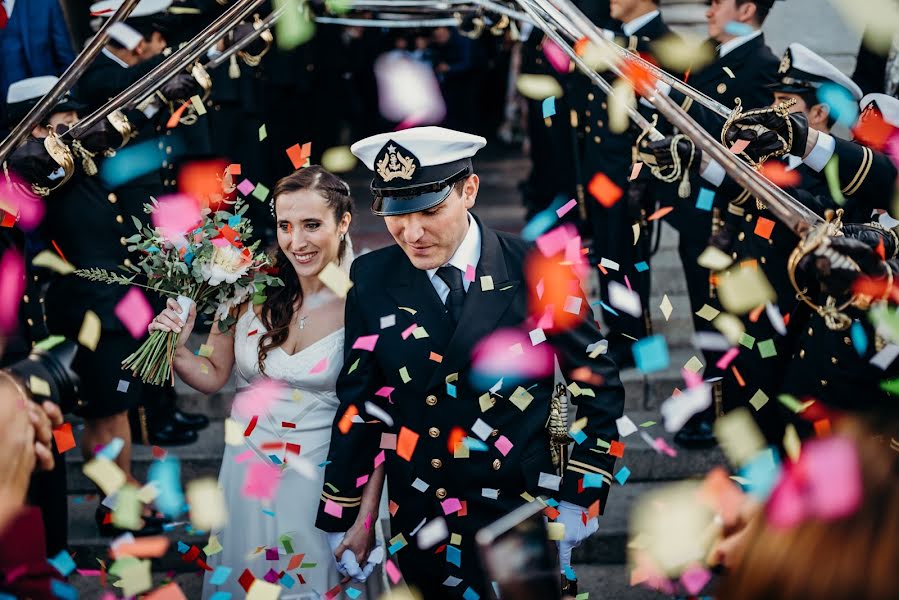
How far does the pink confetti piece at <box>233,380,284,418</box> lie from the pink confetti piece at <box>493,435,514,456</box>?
98 cm

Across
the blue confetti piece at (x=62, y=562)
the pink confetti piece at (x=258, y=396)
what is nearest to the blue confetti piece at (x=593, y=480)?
the pink confetti piece at (x=258, y=396)

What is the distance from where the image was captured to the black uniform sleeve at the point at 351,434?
349cm

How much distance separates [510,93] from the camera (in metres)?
13.4

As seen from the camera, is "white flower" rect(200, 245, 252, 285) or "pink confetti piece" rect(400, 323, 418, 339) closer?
"pink confetti piece" rect(400, 323, 418, 339)

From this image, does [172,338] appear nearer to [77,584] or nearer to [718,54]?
[77,584]

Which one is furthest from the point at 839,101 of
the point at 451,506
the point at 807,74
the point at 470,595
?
the point at 470,595

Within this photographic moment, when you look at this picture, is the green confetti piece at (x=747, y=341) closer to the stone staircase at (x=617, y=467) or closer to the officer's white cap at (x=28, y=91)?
the stone staircase at (x=617, y=467)

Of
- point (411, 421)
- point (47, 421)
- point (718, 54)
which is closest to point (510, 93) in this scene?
point (718, 54)

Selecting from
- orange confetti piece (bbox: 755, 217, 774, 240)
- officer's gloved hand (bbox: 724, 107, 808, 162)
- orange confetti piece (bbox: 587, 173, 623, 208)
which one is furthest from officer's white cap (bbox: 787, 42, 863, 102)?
orange confetti piece (bbox: 587, 173, 623, 208)

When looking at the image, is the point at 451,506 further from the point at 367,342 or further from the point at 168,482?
the point at 168,482

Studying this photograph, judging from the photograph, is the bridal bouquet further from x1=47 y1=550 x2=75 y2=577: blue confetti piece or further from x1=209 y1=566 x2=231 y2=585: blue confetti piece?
x1=47 y1=550 x2=75 y2=577: blue confetti piece

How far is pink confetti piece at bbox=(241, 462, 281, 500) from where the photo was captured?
388 centimetres

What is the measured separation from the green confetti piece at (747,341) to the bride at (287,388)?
2192mm

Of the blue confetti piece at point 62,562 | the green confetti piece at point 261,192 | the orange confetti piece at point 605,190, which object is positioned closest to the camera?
the blue confetti piece at point 62,562
